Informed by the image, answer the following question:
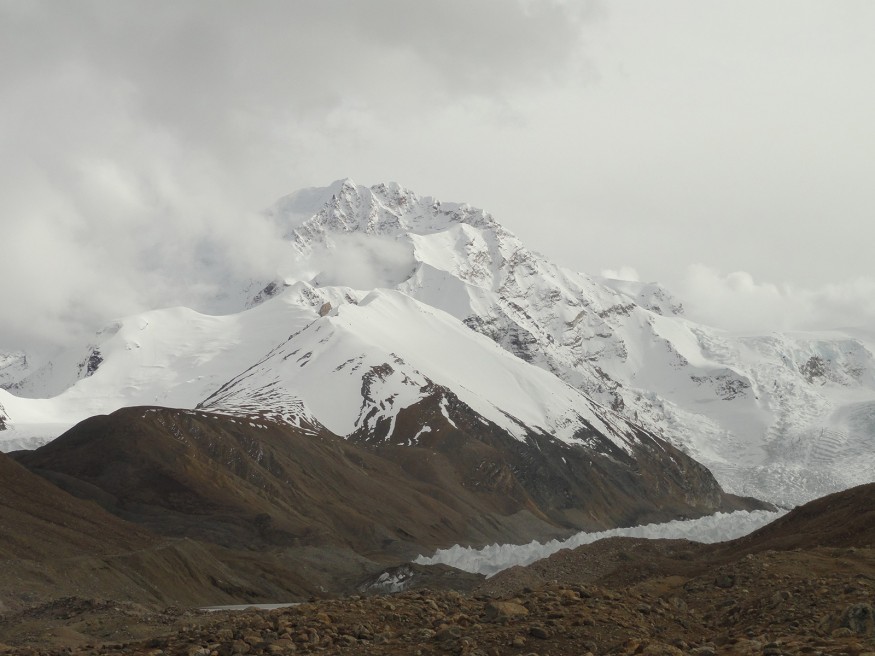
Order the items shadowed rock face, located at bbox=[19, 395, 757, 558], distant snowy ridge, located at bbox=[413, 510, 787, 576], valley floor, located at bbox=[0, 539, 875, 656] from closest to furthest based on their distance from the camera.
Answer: valley floor, located at bbox=[0, 539, 875, 656]
distant snowy ridge, located at bbox=[413, 510, 787, 576]
shadowed rock face, located at bbox=[19, 395, 757, 558]

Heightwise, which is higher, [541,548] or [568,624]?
[541,548]

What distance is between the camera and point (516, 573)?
5988 centimetres

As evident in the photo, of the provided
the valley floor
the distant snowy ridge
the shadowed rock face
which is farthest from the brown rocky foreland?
the shadowed rock face

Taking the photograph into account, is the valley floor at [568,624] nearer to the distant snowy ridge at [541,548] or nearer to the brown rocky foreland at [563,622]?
the brown rocky foreland at [563,622]

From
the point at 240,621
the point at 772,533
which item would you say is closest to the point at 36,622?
the point at 240,621

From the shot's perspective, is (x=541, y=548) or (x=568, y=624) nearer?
(x=568, y=624)

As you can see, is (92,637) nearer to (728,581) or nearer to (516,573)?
(728,581)

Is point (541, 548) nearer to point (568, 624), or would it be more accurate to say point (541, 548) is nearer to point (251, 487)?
point (251, 487)

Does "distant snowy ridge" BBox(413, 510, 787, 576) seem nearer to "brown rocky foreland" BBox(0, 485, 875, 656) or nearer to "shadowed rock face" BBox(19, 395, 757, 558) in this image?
"shadowed rock face" BBox(19, 395, 757, 558)

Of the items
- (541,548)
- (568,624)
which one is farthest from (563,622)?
(541,548)

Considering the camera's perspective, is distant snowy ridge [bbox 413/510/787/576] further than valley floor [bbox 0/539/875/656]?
Yes

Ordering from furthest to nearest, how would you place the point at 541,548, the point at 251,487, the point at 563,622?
the point at 251,487, the point at 541,548, the point at 563,622

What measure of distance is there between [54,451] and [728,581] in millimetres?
138374

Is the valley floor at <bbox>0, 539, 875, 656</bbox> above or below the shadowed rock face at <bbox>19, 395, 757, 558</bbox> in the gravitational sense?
below
